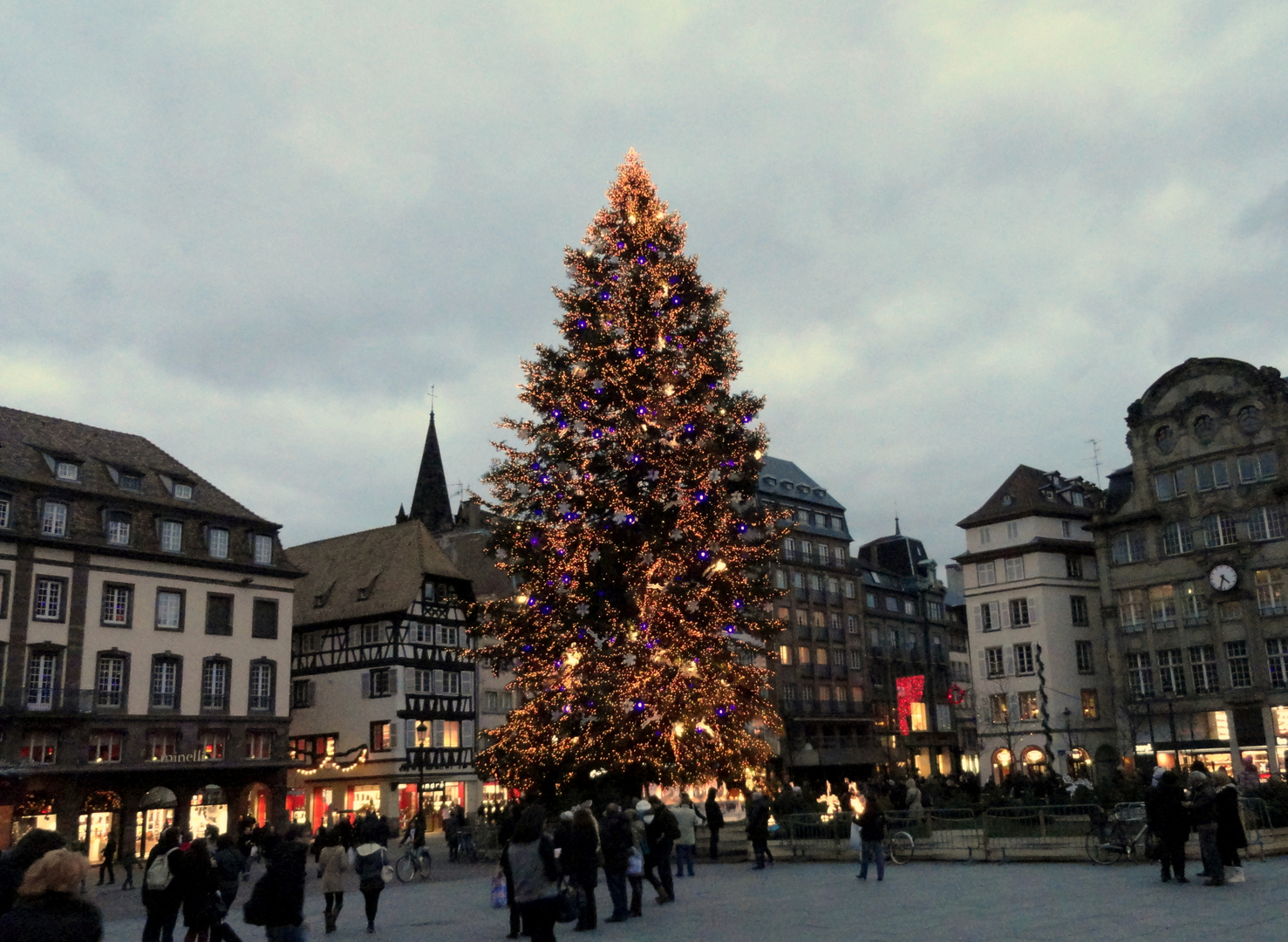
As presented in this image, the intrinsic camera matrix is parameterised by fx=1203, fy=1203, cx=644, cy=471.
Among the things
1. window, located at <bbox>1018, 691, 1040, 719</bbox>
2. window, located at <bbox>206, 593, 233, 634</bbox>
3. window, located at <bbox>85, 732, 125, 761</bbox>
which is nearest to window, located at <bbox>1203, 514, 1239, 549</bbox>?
window, located at <bbox>1018, 691, 1040, 719</bbox>

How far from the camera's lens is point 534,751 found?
28609 millimetres


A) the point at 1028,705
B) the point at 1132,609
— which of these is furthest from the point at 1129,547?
the point at 1028,705

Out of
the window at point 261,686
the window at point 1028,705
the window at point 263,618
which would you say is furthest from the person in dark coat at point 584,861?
the window at point 1028,705

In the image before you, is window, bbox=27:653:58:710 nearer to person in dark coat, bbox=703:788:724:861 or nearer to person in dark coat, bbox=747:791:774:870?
person in dark coat, bbox=703:788:724:861

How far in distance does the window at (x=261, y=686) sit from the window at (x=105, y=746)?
5.63 metres

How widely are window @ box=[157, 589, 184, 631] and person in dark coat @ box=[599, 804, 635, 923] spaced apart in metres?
34.2

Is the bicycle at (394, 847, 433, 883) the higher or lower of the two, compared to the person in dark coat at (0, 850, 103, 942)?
lower

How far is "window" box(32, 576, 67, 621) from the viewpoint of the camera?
42.7 m

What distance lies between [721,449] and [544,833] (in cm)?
1827

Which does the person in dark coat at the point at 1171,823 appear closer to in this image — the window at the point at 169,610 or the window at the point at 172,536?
the window at the point at 169,610

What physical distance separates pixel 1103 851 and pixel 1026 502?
45175mm

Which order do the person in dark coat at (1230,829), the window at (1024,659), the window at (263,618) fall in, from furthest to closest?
the window at (1024,659), the window at (263,618), the person in dark coat at (1230,829)

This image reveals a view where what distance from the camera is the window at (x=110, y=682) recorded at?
4388 cm

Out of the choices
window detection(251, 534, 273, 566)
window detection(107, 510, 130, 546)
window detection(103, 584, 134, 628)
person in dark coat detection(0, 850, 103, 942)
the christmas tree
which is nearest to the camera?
person in dark coat detection(0, 850, 103, 942)
